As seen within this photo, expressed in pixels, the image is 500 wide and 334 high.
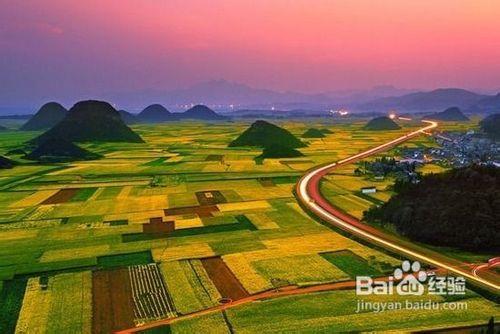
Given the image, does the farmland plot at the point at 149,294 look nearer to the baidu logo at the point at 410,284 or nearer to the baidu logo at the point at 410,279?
the baidu logo at the point at 410,284

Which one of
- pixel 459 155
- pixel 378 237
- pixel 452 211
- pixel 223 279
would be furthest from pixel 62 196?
pixel 459 155

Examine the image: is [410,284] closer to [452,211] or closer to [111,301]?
[452,211]

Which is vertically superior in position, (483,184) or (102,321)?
(483,184)

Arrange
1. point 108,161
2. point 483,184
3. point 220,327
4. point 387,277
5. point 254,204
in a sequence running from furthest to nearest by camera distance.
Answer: point 108,161, point 254,204, point 483,184, point 387,277, point 220,327

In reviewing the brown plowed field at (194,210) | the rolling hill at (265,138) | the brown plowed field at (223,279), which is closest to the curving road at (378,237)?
the brown plowed field at (194,210)

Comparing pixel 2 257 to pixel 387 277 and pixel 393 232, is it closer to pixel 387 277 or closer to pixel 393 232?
pixel 387 277

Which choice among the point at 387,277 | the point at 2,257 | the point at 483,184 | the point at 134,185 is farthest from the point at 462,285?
the point at 134,185

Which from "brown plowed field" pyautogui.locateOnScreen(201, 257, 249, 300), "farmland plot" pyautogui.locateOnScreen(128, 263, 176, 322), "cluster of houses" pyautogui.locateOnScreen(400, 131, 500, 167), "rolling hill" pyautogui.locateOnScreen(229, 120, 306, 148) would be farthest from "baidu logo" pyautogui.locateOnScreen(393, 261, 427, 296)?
"rolling hill" pyautogui.locateOnScreen(229, 120, 306, 148)
